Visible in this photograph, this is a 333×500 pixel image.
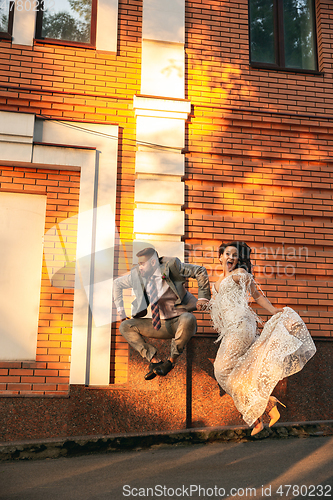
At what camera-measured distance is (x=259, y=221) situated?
6641mm

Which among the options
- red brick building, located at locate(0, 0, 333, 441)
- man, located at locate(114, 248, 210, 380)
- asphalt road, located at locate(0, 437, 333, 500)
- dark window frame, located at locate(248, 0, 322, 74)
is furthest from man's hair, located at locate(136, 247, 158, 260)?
dark window frame, located at locate(248, 0, 322, 74)

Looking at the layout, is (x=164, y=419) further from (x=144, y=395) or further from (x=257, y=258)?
(x=257, y=258)

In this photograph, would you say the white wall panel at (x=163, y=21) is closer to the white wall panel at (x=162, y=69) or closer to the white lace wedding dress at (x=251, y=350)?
the white wall panel at (x=162, y=69)

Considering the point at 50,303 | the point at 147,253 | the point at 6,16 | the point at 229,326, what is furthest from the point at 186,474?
the point at 6,16

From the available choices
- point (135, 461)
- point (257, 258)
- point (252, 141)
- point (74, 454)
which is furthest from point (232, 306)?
point (252, 141)

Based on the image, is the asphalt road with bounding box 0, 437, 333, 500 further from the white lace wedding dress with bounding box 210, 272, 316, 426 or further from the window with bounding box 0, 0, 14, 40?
the window with bounding box 0, 0, 14, 40

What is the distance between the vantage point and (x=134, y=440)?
17.3 feet

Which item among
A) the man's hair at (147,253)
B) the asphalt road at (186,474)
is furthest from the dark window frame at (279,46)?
the asphalt road at (186,474)

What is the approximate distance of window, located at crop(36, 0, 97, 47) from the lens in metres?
6.76

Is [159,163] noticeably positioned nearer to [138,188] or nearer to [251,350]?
[138,188]

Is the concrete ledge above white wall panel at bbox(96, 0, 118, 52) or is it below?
below

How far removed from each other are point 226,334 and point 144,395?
135cm

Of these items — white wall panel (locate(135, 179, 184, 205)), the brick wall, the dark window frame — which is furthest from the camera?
the dark window frame

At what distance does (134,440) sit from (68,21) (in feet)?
19.6
